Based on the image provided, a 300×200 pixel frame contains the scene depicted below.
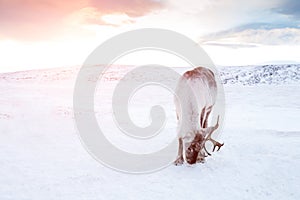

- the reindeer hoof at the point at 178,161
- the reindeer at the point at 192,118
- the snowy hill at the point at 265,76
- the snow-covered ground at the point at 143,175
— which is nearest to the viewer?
the snow-covered ground at the point at 143,175

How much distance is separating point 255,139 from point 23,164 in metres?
8.10

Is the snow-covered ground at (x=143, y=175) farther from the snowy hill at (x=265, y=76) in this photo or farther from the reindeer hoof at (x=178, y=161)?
the snowy hill at (x=265, y=76)

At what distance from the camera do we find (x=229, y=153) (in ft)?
30.3

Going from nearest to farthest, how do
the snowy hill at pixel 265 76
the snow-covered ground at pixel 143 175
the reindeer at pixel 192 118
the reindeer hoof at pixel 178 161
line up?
the snow-covered ground at pixel 143 175, the reindeer at pixel 192 118, the reindeer hoof at pixel 178 161, the snowy hill at pixel 265 76

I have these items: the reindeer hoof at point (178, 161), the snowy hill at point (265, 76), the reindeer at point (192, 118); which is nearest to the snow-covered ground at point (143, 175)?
the reindeer hoof at point (178, 161)

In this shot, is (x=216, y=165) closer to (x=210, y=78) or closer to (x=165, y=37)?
(x=210, y=78)

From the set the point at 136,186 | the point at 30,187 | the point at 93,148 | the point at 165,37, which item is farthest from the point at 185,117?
the point at 165,37

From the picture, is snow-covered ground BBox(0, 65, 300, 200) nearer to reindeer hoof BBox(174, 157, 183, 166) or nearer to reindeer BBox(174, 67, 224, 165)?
reindeer hoof BBox(174, 157, 183, 166)

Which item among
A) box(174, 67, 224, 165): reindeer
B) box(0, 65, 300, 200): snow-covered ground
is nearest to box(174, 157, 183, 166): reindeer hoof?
box(174, 67, 224, 165): reindeer

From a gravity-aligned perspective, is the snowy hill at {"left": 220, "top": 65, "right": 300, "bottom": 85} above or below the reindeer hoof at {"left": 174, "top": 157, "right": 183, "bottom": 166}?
above

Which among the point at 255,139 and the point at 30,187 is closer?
the point at 30,187

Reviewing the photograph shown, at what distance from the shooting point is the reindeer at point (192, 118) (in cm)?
756

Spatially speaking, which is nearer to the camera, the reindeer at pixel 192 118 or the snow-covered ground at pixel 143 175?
the snow-covered ground at pixel 143 175

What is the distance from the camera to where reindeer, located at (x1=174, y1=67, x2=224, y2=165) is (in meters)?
7.56
